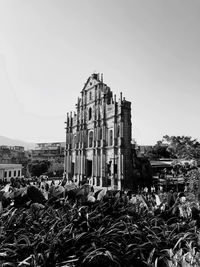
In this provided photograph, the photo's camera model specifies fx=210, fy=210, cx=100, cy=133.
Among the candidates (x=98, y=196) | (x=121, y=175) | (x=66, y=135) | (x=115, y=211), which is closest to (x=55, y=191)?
(x=98, y=196)

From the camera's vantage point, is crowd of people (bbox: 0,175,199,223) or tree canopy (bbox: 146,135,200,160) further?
tree canopy (bbox: 146,135,200,160)

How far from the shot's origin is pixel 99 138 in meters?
33.6

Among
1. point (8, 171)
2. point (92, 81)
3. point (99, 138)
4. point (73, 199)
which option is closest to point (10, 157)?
point (8, 171)

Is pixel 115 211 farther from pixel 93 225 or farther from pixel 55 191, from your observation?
pixel 55 191

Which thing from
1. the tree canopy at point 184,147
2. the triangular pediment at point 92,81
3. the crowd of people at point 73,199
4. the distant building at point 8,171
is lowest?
the distant building at point 8,171

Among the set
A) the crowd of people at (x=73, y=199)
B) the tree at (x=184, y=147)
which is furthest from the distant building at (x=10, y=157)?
the crowd of people at (x=73, y=199)

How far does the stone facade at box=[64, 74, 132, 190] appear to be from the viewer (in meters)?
28.5

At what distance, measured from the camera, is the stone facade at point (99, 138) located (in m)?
28.5

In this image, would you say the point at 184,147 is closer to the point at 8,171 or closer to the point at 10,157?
the point at 8,171

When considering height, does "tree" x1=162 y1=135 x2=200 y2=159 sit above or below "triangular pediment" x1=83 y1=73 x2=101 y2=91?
below

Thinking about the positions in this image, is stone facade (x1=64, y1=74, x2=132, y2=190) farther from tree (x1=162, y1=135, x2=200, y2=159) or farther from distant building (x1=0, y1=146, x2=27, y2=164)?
distant building (x1=0, y1=146, x2=27, y2=164)

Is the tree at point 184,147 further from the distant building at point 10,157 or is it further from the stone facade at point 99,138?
the distant building at point 10,157

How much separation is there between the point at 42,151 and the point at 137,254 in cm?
8029

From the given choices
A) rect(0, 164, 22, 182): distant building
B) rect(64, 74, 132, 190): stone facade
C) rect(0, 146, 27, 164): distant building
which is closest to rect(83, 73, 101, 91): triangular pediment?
rect(64, 74, 132, 190): stone facade
